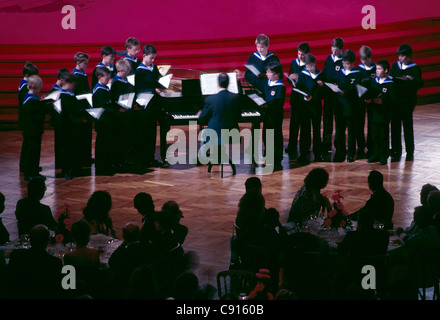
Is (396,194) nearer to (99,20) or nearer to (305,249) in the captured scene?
(305,249)

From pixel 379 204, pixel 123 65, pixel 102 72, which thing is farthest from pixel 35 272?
pixel 123 65

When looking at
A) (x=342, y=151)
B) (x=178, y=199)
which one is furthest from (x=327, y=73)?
(x=178, y=199)

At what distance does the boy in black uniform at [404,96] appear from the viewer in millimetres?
9773

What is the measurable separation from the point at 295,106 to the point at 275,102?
42 centimetres

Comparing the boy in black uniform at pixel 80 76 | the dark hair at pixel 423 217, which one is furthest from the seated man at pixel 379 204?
the boy in black uniform at pixel 80 76

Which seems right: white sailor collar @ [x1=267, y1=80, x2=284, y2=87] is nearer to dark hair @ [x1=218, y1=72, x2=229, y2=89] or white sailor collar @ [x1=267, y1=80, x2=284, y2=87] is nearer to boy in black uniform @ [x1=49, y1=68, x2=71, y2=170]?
dark hair @ [x1=218, y1=72, x2=229, y2=89]

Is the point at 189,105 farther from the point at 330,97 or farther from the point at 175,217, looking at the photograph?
the point at 175,217

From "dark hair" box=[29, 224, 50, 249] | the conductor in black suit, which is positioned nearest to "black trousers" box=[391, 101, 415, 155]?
the conductor in black suit

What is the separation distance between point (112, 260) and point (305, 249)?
1452 mm

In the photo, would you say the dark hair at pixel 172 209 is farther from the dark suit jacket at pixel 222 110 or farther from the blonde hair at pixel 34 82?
the blonde hair at pixel 34 82

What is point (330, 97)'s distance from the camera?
10.0 meters

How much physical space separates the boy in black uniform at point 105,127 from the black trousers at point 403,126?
3.78 metres

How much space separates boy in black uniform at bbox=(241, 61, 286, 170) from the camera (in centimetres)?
970

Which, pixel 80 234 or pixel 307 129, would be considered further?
pixel 307 129
